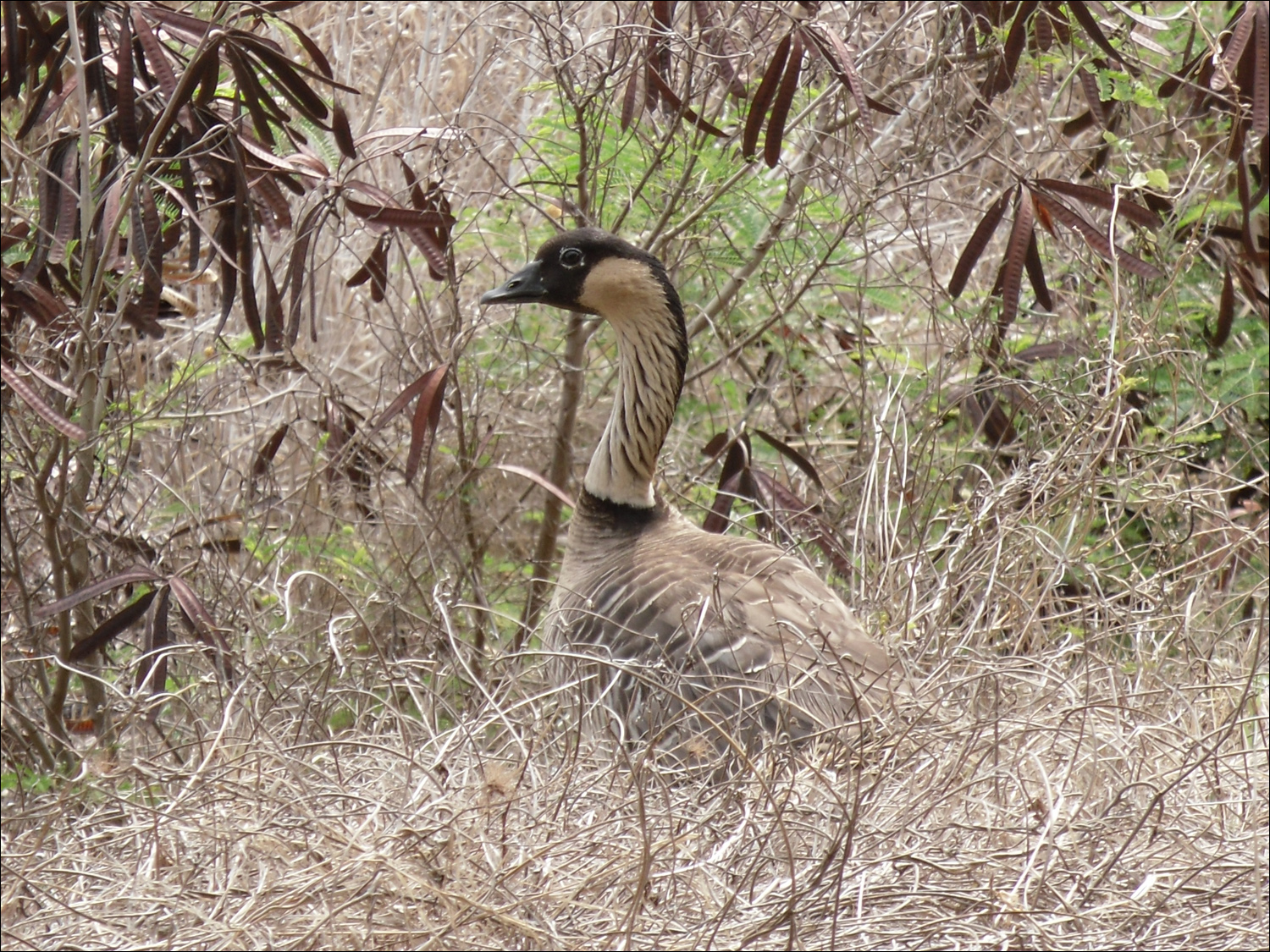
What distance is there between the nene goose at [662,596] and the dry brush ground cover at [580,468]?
0.60 ft

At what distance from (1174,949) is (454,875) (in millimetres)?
1268

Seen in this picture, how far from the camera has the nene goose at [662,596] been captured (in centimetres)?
344

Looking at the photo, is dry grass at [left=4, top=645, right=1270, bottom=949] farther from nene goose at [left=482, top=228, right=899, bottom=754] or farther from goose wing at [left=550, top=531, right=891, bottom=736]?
goose wing at [left=550, top=531, right=891, bottom=736]

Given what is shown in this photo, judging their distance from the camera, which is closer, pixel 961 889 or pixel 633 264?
pixel 961 889

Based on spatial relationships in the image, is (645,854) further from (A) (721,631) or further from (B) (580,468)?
(B) (580,468)

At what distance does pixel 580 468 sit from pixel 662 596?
219 cm

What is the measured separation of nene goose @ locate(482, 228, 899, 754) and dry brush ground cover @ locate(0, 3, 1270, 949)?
0.60 feet

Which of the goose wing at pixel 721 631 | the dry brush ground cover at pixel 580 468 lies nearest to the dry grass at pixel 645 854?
the dry brush ground cover at pixel 580 468

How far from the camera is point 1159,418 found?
19.6 ft

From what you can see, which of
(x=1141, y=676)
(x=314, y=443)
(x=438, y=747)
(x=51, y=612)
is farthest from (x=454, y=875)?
(x=314, y=443)

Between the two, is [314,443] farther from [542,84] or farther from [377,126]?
[542,84]

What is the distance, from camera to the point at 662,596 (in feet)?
13.0

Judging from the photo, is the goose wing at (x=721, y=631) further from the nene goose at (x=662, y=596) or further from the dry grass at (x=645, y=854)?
the dry grass at (x=645, y=854)

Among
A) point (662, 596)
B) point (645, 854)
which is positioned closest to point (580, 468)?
point (662, 596)
